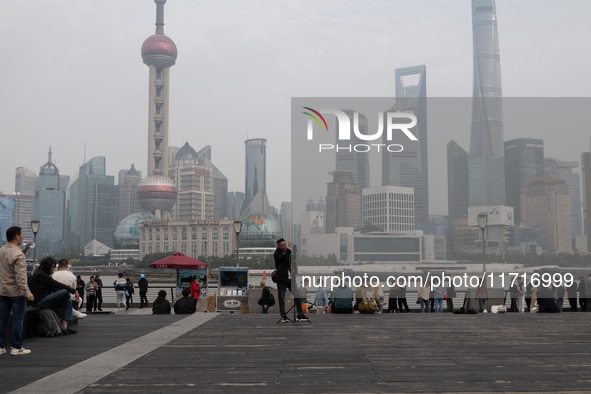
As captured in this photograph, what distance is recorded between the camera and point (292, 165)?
29781 millimetres

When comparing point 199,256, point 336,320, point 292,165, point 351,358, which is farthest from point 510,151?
point 199,256

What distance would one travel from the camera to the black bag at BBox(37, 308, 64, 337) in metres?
10.5

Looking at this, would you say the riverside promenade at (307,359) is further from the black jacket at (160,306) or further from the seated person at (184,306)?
the black jacket at (160,306)

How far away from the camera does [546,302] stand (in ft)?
57.4

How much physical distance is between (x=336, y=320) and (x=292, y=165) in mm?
16714

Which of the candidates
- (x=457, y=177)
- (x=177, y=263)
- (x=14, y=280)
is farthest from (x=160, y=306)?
(x=457, y=177)

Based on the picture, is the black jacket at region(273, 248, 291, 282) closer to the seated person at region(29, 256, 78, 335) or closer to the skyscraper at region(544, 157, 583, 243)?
the seated person at region(29, 256, 78, 335)

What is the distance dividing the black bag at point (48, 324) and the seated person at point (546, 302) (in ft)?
43.4

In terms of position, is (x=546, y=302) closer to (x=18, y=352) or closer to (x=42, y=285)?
(x=42, y=285)

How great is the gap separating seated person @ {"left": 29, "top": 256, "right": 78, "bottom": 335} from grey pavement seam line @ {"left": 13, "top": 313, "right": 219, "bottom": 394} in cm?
170

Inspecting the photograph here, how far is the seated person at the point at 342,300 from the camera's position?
53.5 ft

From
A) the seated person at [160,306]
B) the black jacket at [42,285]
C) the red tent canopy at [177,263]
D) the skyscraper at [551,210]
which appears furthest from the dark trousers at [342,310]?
the skyscraper at [551,210]

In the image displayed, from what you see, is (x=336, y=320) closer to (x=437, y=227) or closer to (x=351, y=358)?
(x=351, y=358)

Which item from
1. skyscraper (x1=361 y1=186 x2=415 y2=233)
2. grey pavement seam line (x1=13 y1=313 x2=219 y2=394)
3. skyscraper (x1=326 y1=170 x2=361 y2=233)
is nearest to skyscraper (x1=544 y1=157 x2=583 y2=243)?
skyscraper (x1=361 y1=186 x2=415 y2=233)
